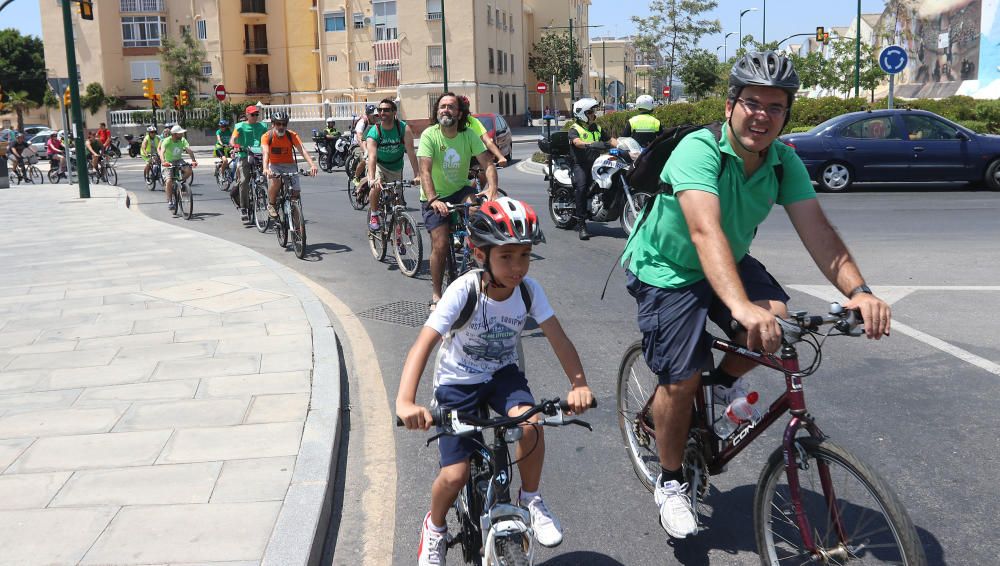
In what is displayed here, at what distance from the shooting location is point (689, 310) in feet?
11.2

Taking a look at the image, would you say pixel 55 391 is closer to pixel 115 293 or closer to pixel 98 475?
pixel 98 475

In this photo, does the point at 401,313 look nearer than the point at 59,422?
No

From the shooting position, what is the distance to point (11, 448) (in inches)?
189

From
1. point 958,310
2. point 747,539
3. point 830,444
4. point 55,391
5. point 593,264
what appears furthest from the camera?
point 593,264

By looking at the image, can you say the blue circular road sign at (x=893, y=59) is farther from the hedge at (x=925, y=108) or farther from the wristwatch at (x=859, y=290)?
the wristwatch at (x=859, y=290)

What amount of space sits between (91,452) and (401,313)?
392 centimetres

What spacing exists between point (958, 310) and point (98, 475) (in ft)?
22.4

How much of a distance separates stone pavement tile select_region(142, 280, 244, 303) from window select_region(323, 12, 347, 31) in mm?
56847

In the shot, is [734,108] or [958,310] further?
[958,310]

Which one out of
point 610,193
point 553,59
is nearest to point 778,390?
point 610,193

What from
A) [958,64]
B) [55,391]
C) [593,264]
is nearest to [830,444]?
[55,391]

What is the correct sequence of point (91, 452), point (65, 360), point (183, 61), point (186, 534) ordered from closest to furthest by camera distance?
point (186, 534) → point (91, 452) → point (65, 360) → point (183, 61)

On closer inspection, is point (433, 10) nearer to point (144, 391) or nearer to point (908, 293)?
point (908, 293)

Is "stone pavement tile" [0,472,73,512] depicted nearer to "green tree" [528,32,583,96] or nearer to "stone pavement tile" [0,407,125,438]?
"stone pavement tile" [0,407,125,438]
